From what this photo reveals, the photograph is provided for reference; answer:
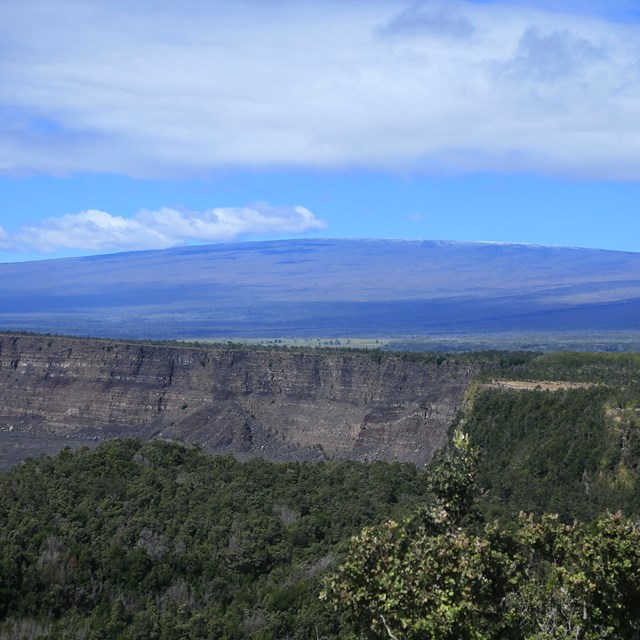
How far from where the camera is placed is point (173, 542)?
4009cm

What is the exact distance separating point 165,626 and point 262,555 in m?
7.10

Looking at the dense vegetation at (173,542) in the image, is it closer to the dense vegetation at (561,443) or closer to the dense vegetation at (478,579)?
the dense vegetation at (561,443)

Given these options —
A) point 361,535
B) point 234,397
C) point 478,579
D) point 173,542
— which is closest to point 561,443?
point 173,542

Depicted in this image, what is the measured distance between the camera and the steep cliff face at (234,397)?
7381 cm

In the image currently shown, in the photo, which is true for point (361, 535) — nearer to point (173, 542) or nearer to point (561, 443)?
point (173, 542)

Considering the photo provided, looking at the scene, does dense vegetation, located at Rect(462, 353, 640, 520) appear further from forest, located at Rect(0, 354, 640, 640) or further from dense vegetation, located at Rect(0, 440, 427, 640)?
dense vegetation, located at Rect(0, 440, 427, 640)

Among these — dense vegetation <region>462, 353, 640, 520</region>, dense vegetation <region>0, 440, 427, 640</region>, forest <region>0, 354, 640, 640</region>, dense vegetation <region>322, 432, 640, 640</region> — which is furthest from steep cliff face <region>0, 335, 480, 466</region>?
dense vegetation <region>322, 432, 640, 640</region>

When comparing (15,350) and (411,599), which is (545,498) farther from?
(15,350)

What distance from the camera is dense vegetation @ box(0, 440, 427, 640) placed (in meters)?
33.3

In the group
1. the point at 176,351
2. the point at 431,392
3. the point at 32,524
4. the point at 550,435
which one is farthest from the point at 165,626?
the point at 176,351

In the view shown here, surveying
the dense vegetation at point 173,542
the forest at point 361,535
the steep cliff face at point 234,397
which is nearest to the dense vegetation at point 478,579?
the forest at point 361,535

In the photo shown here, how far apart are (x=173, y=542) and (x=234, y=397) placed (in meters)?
44.6

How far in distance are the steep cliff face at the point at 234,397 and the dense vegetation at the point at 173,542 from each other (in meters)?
19.8

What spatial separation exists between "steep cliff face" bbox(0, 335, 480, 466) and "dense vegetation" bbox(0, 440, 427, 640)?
19.8m
